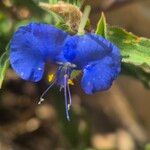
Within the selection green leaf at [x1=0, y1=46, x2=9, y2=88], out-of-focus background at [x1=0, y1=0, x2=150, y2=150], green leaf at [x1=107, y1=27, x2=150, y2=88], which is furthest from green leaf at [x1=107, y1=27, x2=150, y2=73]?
out-of-focus background at [x1=0, y1=0, x2=150, y2=150]

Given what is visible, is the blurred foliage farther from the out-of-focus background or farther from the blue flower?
the out-of-focus background

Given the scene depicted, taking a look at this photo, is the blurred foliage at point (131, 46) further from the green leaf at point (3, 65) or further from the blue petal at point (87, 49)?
the green leaf at point (3, 65)

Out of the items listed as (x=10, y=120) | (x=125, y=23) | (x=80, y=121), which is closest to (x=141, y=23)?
(x=125, y=23)

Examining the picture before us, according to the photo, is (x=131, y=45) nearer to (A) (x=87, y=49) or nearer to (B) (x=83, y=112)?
(A) (x=87, y=49)

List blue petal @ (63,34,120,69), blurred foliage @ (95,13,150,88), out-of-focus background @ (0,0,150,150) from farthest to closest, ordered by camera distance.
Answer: out-of-focus background @ (0,0,150,150) < blurred foliage @ (95,13,150,88) < blue petal @ (63,34,120,69)

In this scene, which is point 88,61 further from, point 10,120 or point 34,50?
point 10,120

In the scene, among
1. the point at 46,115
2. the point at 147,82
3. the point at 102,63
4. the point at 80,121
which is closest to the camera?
the point at 102,63

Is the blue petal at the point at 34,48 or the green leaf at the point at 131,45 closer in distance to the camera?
the blue petal at the point at 34,48

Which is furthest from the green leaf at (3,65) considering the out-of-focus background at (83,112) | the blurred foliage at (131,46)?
the out-of-focus background at (83,112)
